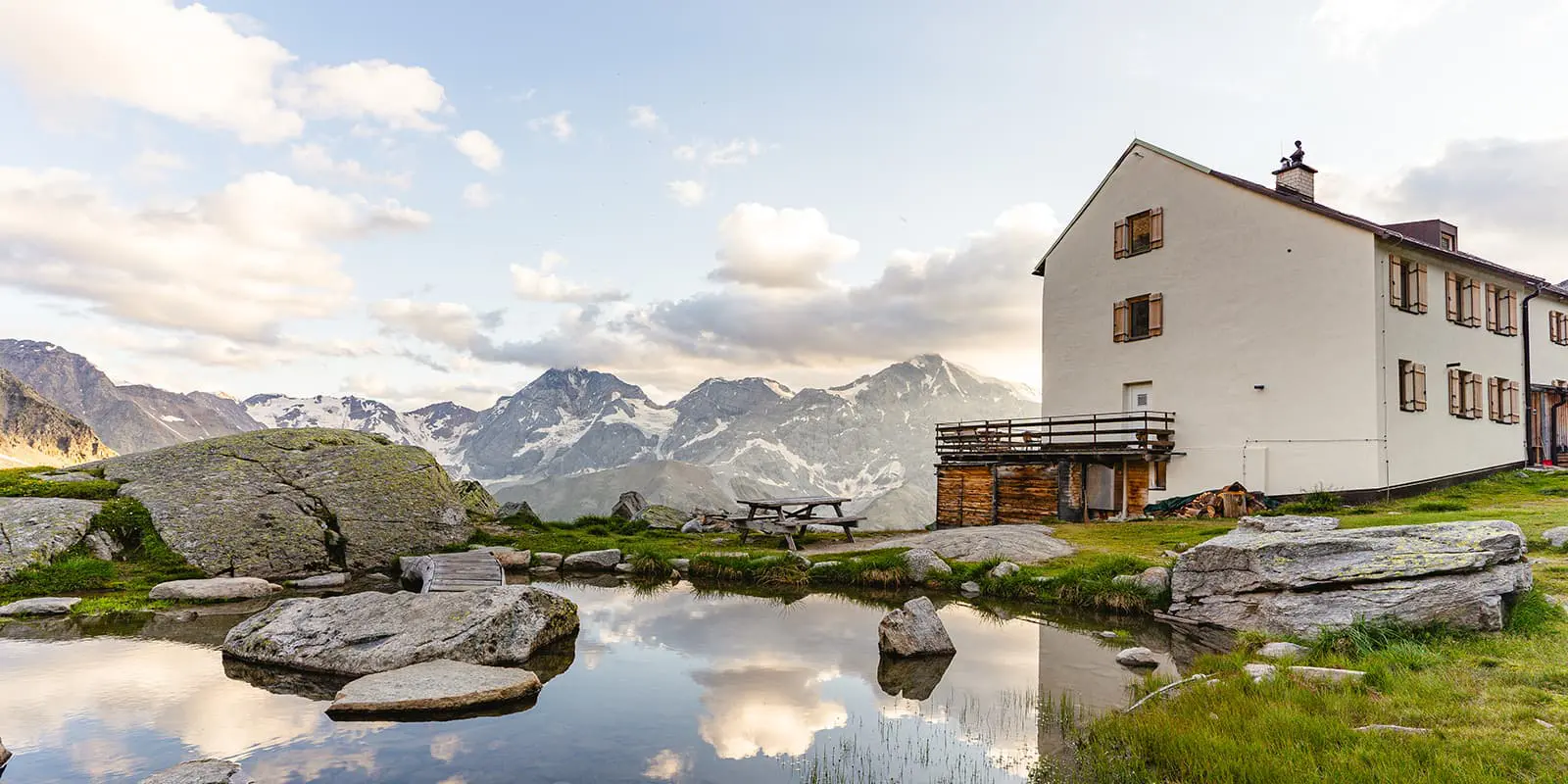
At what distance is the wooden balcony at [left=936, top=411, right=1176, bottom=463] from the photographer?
95.2 ft

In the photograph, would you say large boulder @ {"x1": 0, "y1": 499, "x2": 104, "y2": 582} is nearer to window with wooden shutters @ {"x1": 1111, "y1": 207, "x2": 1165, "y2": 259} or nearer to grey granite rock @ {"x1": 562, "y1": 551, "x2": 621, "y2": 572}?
grey granite rock @ {"x1": 562, "y1": 551, "x2": 621, "y2": 572}

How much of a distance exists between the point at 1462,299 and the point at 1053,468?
15.7 m

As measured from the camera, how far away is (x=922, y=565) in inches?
682

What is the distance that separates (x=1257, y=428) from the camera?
2723 centimetres

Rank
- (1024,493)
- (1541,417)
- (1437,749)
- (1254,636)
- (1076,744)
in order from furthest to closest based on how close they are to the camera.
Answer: (1541,417) → (1024,493) → (1254,636) → (1076,744) → (1437,749)

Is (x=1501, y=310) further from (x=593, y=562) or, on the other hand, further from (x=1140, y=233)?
(x=593, y=562)

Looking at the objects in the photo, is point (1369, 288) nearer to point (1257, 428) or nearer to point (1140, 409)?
point (1257, 428)

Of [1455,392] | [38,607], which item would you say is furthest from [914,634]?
[1455,392]

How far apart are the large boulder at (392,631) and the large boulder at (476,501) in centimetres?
1409

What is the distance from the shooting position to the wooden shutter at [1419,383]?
2623cm

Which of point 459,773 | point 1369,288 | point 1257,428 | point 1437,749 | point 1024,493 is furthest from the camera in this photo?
point 1024,493

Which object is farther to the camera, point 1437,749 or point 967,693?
point 967,693

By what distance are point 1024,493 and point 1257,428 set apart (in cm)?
813

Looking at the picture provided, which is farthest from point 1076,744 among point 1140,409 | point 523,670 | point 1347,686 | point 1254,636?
point 1140,409
